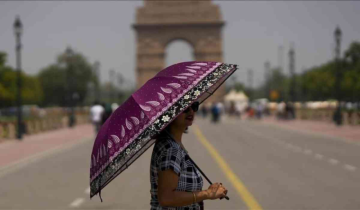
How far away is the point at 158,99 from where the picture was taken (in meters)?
4.32

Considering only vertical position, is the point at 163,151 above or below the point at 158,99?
below

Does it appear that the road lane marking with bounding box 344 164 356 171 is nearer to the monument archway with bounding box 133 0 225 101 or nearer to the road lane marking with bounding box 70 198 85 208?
the road lane marking with bounding box 70 198 85 208

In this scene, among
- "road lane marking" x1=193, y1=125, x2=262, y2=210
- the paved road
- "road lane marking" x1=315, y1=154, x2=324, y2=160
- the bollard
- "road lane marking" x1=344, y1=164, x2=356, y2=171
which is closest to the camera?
"road lane marking" x1=193, y1=125, x2=262, y2=210

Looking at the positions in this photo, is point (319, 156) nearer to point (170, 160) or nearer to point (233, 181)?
point (233, 181)

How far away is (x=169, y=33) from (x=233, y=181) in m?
90.5

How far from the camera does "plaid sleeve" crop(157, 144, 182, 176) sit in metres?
4.10

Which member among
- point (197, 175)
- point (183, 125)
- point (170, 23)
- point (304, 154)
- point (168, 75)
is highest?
point (170, 23)

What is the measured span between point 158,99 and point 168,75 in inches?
9.3

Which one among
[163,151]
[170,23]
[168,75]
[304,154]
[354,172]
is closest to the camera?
[163,151]

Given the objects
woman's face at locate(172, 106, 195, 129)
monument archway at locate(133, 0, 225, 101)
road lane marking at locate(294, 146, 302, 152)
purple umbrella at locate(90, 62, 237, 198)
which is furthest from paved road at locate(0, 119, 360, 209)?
monument archway at locate(133, 0, 225, 101)

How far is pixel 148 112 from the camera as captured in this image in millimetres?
4277

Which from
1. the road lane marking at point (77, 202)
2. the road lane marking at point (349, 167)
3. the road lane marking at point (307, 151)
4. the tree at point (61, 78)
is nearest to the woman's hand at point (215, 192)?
the road lane marking at point (77, 202)

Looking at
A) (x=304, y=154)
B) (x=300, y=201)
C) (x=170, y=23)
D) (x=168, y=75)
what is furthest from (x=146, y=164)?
(x=170, y=23)

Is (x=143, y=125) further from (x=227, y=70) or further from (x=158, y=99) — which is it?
(x=227, y=70)
